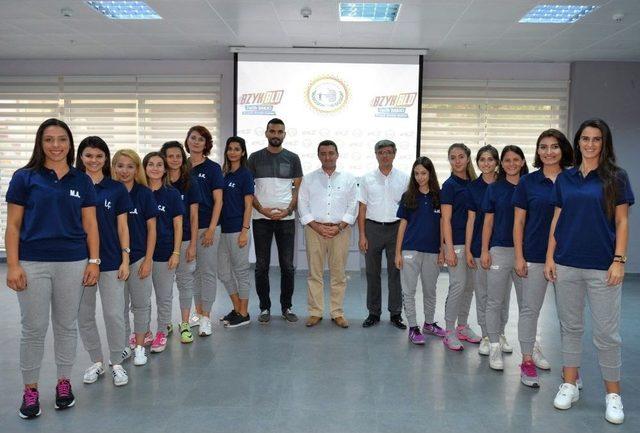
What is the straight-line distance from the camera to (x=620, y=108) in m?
7.42

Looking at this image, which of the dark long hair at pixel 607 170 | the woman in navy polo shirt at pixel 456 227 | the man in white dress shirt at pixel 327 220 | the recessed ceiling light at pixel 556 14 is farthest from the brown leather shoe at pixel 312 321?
the recessed ceiling light at pixel 556 14

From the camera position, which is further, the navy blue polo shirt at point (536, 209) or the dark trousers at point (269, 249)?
the dark trousers at point (269, 249)

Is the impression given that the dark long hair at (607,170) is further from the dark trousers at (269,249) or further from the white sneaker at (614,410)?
the dark trousers at (269,249)

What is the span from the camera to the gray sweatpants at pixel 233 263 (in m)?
4.43

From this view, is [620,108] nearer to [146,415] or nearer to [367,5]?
[367,5]

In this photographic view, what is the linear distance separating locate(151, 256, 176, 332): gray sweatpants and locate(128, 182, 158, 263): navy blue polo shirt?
0.98ft

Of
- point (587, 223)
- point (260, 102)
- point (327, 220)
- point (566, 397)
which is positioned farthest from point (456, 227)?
point (260, 102)

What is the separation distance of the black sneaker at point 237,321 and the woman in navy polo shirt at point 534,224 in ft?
7.56

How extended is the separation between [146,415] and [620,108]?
7363mm

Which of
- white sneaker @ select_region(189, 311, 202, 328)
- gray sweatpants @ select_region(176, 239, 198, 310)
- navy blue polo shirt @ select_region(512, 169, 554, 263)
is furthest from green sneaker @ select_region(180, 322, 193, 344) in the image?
navy blue polo shirt @ select_region(512, 169, 554, 263)

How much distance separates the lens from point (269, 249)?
466cm

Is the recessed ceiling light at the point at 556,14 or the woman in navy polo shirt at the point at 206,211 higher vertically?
the recessed ceiling light at the point at 556,14

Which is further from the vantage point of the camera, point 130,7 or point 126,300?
point 130,7

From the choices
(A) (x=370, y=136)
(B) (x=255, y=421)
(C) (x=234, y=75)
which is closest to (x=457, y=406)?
(B) (x=255, y=421)
